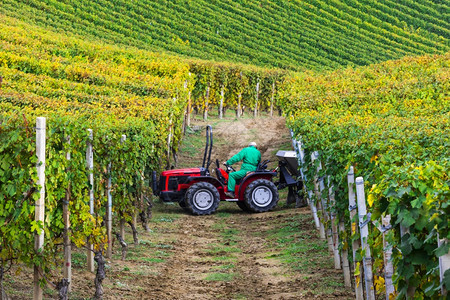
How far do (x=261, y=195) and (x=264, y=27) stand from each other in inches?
1565

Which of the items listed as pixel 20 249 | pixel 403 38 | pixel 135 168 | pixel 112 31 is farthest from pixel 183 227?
pixel 403 38

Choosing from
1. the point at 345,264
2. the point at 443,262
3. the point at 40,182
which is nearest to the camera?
the point at 443,262

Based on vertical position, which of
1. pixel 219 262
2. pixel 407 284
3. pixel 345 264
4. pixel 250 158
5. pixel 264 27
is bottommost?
pixel 219 262

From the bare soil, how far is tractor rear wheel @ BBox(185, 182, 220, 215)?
0.21 meters

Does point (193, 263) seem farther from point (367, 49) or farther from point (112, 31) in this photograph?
point (367, 49)

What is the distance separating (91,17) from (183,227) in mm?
36532

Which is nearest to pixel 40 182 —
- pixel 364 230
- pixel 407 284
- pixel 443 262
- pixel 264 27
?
pixel 364 230

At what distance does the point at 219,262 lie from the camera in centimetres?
1118

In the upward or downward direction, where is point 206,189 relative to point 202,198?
upward

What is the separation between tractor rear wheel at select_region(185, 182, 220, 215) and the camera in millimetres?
14719

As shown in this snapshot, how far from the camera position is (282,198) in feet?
56.6

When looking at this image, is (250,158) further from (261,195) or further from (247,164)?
(261,195)

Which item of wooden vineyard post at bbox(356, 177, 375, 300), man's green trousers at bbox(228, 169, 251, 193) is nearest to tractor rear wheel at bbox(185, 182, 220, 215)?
man's green trousers at bbox(228, 169, 251, 193)

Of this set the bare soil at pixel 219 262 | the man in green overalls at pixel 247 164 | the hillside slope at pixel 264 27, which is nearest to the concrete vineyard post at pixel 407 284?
the bare soil at pixel 219 262
